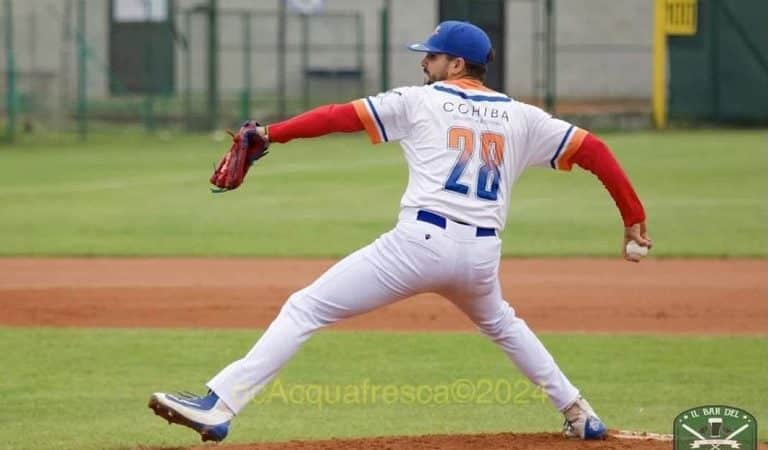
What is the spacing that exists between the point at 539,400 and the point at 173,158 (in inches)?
716

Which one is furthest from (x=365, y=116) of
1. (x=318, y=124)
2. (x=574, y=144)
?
(x=574, y=144)

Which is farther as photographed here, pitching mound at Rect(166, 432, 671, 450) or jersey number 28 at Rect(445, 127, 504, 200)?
pitching mound at Rect(166, 432, 671, 450)

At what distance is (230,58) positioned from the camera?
117 ft

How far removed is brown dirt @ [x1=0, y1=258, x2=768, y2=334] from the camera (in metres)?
11.8

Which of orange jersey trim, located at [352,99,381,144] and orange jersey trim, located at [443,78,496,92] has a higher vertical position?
orange jersey trim, located at [443,78,496,92]

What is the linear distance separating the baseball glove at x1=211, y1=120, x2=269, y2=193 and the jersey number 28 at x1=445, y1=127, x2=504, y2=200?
0.82 metres

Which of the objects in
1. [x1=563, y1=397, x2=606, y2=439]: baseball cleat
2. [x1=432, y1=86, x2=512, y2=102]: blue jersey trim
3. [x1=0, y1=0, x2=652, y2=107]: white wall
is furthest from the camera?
[x1=0, y1=0, x2=652, y2=107]: white wall

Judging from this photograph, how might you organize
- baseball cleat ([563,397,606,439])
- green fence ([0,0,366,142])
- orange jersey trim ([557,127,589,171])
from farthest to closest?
green fence ([0,0,366,142]), baseball cleat ([563,397,606,439]), orange jersey trim ([557,127,589,171])

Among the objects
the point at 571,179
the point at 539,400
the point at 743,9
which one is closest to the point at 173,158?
the point at 571,179

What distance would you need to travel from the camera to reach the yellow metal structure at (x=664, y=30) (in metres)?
31.3

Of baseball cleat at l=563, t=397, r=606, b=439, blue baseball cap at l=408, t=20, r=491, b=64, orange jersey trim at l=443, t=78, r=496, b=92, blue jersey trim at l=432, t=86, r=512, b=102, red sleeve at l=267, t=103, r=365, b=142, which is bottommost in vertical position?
baseball cleat at l=563, t=397, r=606, b=439

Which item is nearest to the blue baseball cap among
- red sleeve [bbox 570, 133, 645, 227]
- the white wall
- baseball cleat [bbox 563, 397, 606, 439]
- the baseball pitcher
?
the baseball pitcher

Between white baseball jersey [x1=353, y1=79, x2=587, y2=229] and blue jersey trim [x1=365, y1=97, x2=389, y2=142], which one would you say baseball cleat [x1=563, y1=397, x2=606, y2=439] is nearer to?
white baseball jersey [x1=353, y1=79, x2=587, y2=229]

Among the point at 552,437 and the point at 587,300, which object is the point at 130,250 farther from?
the point at 552,437
